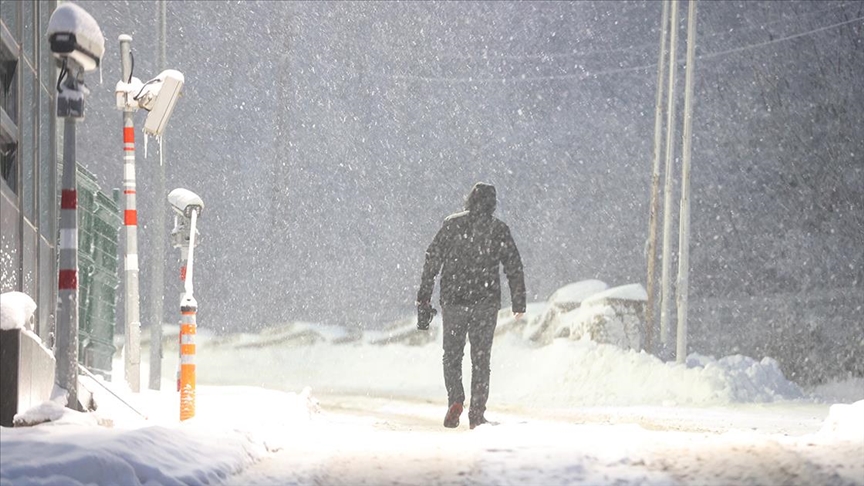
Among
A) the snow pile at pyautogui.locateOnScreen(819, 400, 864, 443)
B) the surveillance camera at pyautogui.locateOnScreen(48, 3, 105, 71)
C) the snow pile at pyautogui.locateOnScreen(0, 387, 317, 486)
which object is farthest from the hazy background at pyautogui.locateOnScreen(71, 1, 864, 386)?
the surveillance camera at pyautogui.locateOnScreen(48, 3, 105, 71)

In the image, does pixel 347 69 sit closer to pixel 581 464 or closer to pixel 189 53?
pixel 189 53

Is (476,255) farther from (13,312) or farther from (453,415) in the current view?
(13,312)

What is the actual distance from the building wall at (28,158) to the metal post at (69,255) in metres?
0.46

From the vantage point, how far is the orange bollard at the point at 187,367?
29.3 feet

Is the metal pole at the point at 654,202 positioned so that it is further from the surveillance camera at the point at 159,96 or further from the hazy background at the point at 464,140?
the surveillance camera at the point at 159,96

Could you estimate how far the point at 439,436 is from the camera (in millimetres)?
7953

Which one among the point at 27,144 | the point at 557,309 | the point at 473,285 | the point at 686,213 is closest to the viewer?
the point at 27,144

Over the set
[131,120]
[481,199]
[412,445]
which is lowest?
[412,445]

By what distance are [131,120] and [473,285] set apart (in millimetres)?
4429

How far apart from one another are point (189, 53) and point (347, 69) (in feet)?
13.9

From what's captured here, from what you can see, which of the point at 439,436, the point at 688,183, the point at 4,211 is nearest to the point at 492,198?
the point at 439,436

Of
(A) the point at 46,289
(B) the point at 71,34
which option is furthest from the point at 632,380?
(B) the point at 71,34

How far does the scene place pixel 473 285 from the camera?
9.27 metres

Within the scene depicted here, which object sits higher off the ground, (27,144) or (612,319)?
(27,144)
